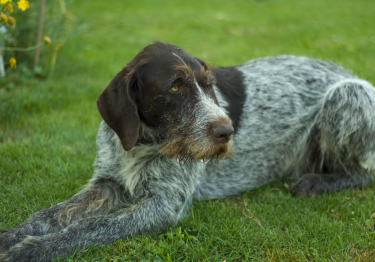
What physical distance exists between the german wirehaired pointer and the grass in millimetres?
193

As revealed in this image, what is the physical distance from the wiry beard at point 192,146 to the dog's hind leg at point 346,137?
1.56m

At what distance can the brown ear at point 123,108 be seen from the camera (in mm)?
3619

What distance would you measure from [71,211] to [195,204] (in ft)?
4.24

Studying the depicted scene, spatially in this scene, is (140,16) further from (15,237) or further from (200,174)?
(15,237)

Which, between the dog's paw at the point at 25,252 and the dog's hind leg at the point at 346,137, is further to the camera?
the dog's hind leg at the point at 346,137

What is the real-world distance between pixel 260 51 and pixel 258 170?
6.28m

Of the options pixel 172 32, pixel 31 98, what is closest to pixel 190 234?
pixel 31 98

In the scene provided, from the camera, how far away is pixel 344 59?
9445 millimetres

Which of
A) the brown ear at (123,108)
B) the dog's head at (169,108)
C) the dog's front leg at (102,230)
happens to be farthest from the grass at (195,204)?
the brown ear at (123,108)

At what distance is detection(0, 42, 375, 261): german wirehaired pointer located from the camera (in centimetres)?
359

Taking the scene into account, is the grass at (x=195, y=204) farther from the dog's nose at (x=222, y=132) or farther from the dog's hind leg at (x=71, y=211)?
the dog's nose at (x=222, y=132)

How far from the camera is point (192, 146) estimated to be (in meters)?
3.58

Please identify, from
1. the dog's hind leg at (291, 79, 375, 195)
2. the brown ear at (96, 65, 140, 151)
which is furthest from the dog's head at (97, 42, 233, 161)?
the dog's hind leg at (291, 79, 375, 195)

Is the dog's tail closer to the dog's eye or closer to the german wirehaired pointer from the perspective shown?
the german wirehaired pointer
